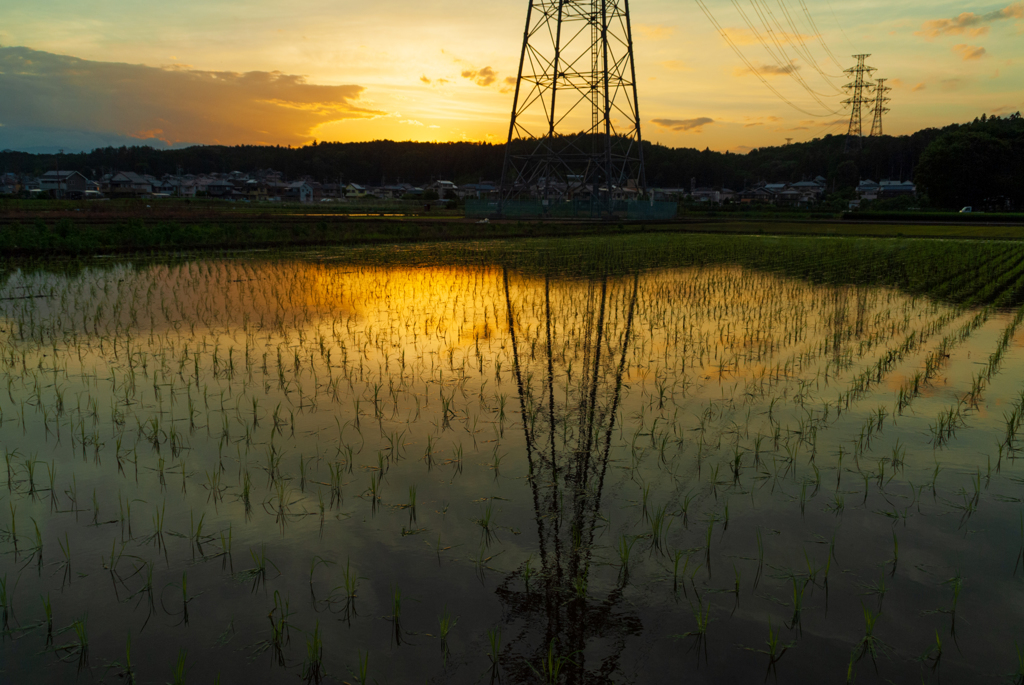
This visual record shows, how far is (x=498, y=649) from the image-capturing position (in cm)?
Result: 264

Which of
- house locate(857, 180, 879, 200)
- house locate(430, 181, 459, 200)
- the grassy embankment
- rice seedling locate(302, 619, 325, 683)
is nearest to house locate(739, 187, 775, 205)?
house locate(857, 180, 879, 200)

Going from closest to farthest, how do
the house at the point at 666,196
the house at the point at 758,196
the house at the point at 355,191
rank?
the house at the point at 666,196
the house at the point at 758,196
the house at the point at 355,191

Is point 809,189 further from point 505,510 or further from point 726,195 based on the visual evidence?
point 505,510

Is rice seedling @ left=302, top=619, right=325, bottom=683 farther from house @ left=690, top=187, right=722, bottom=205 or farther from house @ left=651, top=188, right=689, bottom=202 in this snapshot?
house @ left=690, top=187, right=722, bottom=205

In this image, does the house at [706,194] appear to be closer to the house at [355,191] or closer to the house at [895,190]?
the house at [895,190]

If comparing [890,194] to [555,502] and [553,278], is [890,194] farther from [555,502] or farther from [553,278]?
[555,502]

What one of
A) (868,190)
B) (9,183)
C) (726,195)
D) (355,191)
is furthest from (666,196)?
(9,183)

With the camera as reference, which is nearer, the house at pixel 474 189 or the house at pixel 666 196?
the house at pixel 666 196

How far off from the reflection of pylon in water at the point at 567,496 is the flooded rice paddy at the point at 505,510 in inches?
0.8

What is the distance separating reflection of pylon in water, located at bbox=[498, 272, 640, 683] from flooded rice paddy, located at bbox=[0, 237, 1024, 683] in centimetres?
2

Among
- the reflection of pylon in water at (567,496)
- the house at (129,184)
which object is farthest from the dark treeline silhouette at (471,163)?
the reflection of pylon in water at (567,496)

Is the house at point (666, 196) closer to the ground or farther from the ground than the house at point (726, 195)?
closer to the ground

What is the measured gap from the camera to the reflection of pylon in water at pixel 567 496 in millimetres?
2697

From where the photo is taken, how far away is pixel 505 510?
12.7 feet
